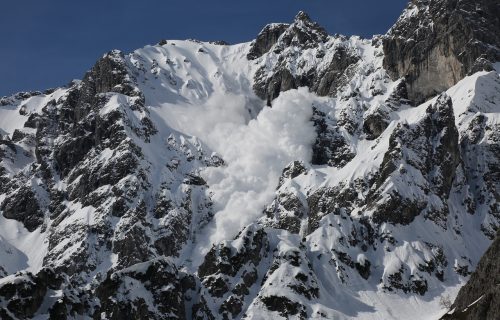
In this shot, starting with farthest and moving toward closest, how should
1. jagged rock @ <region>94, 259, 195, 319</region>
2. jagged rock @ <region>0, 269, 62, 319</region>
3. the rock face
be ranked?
jagged rock @ <region>94, 259, 195, 319</region>
the rock face
jagged rock @ <region>0, 269, 62, 319</region>

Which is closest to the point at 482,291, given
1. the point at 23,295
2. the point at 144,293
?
the point at 144,293

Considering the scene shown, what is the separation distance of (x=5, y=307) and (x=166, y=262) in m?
66.4

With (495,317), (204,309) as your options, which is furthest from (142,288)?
(495,317)

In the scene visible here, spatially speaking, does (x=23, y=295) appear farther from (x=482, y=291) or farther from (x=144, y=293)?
(x=482, y=291)

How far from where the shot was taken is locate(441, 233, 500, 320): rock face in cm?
14612

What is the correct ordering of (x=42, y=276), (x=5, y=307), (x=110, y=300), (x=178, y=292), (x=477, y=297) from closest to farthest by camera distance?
1. (x=5, y=307)
2. (x=42, y=276)
3. (x=477, y=297)
4. (x=110, y=300)
5. (x=178, y=292)

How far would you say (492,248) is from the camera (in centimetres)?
16825

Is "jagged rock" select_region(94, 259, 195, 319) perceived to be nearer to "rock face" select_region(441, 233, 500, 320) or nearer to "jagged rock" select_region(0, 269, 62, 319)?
"jagged rock" select_region(0, 269, 62, 319)

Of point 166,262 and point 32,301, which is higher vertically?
point 166,262

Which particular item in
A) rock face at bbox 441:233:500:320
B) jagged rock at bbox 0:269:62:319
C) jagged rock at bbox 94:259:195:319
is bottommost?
rock face at bbox 441:233:500:320

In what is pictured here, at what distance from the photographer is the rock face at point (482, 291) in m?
146

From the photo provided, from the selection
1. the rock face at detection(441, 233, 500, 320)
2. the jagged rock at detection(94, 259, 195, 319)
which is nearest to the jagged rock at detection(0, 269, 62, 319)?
the jagged rock at detection(94, 259, 195, 319)

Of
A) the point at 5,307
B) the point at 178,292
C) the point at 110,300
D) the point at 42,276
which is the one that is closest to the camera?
the point at 5,307

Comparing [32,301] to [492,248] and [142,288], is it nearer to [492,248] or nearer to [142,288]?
[142,288]
